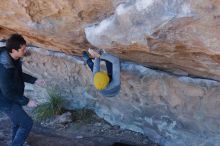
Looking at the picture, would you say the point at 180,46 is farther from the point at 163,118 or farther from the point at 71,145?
the point at 71,145

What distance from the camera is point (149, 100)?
477 centimetres

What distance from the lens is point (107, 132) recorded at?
5.25 m

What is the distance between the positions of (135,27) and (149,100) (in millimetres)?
1407

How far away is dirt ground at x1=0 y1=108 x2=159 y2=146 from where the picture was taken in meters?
5.04

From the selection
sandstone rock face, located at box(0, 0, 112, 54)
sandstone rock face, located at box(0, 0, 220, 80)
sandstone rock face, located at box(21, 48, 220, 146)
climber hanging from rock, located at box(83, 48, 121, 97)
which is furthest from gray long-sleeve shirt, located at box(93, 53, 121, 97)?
sandstone rock face, located at box(21, 48, 220, 146)

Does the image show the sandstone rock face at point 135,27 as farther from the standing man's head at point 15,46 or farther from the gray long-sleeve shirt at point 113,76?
the standing man's head at point 15,46

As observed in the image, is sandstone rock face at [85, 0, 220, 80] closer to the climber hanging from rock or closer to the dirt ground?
the climber hanging from rock

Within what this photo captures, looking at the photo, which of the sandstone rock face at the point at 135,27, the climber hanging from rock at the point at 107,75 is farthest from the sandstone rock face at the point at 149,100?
the climber hanging from rock at the point at 107,75

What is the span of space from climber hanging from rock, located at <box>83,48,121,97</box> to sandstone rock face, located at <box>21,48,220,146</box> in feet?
1.62

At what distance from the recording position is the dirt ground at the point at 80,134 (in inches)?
198

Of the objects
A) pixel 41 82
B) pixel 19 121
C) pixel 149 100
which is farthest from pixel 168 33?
pixel 41 82

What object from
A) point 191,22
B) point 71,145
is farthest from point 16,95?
point 191,22

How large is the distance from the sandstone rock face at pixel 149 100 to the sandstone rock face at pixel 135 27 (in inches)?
6.8

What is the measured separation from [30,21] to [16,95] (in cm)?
82
